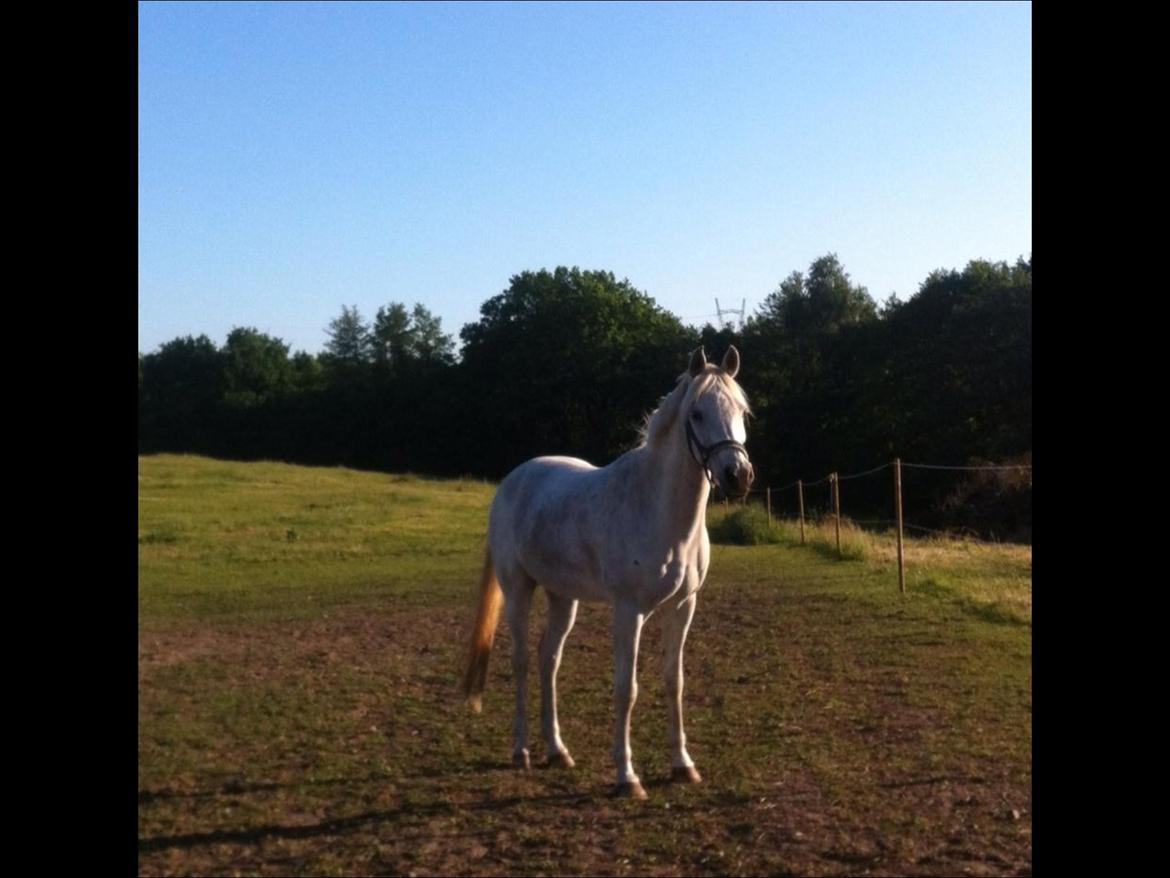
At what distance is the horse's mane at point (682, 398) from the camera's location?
13.1ft

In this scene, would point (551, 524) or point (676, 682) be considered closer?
point (676, 682)

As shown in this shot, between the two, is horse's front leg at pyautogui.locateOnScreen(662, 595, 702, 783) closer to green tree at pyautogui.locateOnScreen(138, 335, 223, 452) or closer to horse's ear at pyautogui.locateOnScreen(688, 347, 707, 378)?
horse's ear at pyautogui.locateOnScreen(688, 347, 707, 378)

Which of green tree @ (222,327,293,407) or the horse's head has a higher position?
green tree @ (222,327,293,407)

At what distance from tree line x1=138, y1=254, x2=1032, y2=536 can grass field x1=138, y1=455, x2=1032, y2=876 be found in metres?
1.61

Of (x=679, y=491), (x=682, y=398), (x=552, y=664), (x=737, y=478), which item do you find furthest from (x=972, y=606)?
(x=737, y=478)

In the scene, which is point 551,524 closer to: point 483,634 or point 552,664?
point 552,664

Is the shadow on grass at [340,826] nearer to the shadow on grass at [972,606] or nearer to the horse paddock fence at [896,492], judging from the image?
the horse paddock fence at [896,492]

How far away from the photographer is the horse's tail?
17.8 feet

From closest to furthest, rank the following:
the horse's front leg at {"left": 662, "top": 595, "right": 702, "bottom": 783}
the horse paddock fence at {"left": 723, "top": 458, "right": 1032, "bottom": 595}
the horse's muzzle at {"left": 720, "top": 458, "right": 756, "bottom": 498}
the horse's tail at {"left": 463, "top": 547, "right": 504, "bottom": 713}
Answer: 1. the horse's muzzle at {"left": 720, "top": 458, "right": 756, "bottom": 498}
2. the horse's front leg at {"left": 662, "top": 595, "right": 702, "bottom": 783}
3. the horse's tail at {"left": 463, "top": 547, "right": 504, "bottom": 713}
4. the horse paddock fence at {"left": 723, "top": 458, "right": 1032, "bottom": 595}

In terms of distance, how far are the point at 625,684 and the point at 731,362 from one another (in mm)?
1492

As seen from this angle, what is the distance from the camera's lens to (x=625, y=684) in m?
4.43

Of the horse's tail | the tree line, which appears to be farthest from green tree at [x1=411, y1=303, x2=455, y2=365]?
the horse's tail

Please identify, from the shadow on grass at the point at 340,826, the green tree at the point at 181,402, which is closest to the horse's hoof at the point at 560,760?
the shadow on grass at the point at 340,826
